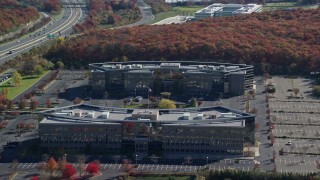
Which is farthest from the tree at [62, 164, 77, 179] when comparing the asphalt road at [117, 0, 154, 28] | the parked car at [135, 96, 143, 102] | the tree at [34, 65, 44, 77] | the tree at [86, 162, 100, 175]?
the asphalt road at [117, 0, 154, 28]

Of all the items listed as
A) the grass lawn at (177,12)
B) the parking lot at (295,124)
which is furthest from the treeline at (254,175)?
the grass lawn at (177,12)

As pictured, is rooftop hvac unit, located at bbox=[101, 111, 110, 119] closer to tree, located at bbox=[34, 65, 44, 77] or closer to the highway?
tree, located at bbox=[34, 65, 44, 77]

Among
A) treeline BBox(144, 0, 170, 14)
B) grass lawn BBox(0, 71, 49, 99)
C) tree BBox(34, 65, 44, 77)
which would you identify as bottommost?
grass lawn BBox(0, 71, 49, 99)

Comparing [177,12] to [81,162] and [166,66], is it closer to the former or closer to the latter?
[166,66]

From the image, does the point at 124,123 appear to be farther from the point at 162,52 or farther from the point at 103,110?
the point at 162,52

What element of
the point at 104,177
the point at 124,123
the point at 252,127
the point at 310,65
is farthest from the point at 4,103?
the point at 310,65

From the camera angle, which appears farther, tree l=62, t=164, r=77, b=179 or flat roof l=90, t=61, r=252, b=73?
flat roof l=90, t=61, r=252, b=73

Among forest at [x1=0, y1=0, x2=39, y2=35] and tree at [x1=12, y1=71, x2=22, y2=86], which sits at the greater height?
forest at [x1=0, y1=0, x2=39, y2=35]
